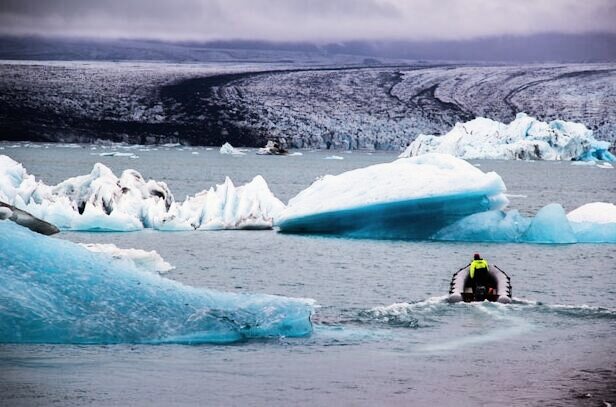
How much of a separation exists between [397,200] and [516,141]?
50.5m

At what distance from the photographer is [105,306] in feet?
37.9

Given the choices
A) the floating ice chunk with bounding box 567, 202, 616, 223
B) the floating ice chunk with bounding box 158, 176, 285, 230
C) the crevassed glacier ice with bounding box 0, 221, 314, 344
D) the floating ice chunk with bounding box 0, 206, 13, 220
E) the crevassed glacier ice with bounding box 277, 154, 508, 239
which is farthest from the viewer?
the floating ice chunk with bounding box 158, 176, 285, 230

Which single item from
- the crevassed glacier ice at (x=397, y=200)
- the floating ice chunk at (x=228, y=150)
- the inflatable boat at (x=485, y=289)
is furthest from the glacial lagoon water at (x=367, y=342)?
the floating ice chunk at (x=228, y=150)

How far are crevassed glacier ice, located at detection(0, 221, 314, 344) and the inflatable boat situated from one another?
365 centimetres

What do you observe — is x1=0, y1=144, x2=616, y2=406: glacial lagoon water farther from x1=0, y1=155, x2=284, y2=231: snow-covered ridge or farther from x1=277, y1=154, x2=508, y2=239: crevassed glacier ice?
x1=0, y1=155, x2=284, y2=231: snow-covered ridge

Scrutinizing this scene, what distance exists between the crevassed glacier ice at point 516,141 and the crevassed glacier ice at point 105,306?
2172 inches

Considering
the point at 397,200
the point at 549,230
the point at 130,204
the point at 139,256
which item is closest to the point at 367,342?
the point at 139,256

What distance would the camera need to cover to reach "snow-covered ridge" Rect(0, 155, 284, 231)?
24156mm

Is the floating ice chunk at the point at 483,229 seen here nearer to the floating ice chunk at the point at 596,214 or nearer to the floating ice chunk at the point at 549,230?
the floating ice chunk at the point at 549,230

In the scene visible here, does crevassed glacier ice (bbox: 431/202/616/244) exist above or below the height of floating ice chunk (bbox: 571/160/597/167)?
below

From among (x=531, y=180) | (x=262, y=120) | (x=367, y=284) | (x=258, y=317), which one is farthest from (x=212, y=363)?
(x=262, y=120)

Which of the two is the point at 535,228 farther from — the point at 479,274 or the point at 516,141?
the point at 516,141

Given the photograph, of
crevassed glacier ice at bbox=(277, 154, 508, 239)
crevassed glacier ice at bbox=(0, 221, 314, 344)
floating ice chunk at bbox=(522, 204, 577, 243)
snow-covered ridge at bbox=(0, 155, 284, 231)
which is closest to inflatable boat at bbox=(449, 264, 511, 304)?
crevassed glacier ice at bbox=(0, 221, 314, 344)

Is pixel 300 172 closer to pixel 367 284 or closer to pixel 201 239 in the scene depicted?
pixel 201 239
